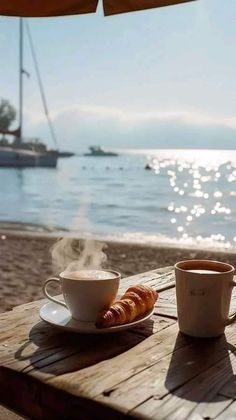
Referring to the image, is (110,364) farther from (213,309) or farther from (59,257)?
(59,257)

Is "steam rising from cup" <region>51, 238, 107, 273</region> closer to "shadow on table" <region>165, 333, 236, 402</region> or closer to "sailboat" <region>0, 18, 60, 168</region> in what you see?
"shadow on table" <region>165, 333, 236, 402</region>

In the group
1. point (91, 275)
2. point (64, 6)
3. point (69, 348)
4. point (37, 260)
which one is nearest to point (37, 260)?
point (37, 260)

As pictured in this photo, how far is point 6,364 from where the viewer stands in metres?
0.77

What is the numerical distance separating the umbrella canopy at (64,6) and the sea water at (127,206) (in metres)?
6.70

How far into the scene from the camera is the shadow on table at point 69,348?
765 millimetres

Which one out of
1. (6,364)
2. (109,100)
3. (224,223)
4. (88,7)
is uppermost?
(109,100)

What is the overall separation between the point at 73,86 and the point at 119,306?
106 feet

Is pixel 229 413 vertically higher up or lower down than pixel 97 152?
lower down

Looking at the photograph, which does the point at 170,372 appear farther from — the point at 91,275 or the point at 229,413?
the point at 91,275

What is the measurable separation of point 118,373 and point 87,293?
0.20 metres

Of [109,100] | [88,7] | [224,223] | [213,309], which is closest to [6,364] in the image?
[213,309]

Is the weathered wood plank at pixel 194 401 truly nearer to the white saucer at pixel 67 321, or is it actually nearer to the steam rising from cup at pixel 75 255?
the white saucer at pixel 67 321

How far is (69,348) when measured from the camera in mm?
834

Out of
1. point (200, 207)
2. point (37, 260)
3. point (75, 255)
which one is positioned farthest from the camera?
point (200, 207)
